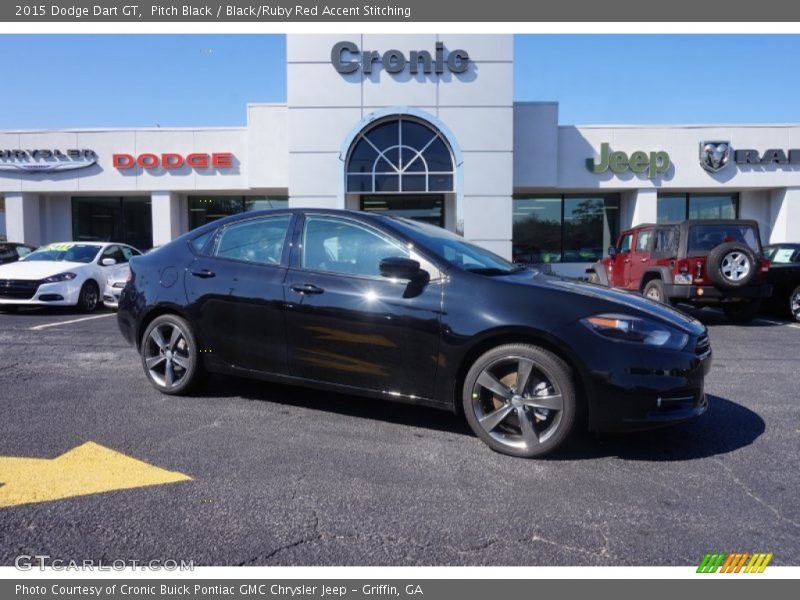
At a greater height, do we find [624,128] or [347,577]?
[624,128]

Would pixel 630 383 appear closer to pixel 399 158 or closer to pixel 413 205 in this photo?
pixel 399 158

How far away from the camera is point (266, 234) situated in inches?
175

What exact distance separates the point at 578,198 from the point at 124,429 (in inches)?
753

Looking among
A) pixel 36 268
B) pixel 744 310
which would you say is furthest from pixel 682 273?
pixel 36 268

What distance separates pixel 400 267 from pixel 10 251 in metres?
15.5

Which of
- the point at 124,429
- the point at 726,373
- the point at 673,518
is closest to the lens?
the point at 673,518

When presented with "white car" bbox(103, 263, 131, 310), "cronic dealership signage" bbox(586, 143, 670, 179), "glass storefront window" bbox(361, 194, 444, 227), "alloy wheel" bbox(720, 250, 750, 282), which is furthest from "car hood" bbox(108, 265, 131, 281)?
"cronic dealership signage" bbox(586, 143, 670, 179)

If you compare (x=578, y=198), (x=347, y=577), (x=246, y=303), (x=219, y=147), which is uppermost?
(x=219, y=147)

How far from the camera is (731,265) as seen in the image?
8.90 m

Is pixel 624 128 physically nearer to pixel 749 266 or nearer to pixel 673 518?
pixel 749 266

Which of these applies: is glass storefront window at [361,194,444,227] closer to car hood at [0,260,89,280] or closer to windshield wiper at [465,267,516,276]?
car hood at [0,260,89,280]

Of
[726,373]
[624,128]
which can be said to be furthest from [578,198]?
[726,373]

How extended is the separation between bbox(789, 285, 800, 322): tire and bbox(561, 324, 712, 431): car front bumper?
858 cm

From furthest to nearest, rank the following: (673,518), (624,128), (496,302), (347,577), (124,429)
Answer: (624,128) < (124,429) < (496,302) < (673,518) < (347,577)
